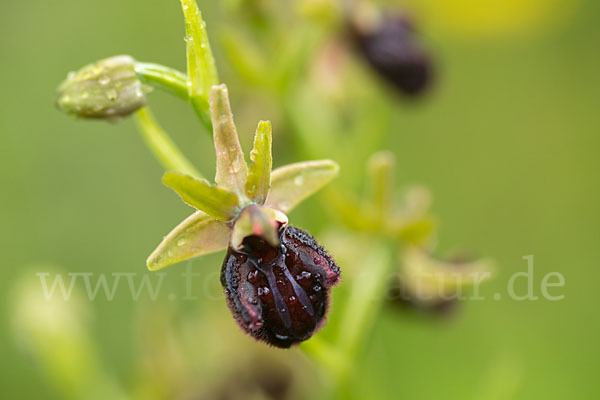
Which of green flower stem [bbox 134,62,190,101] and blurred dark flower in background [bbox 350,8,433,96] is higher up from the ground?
blurred dark flower in background [bbox 350,8,433,96]

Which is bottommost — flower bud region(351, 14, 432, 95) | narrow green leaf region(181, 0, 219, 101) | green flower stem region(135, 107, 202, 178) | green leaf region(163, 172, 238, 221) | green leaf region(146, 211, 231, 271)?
green leaf region(146, 211, 231, 271)

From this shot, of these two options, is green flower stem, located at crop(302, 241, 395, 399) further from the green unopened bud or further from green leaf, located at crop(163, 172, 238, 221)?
the green unopened bud

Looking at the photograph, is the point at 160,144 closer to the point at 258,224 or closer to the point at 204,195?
the point at 204,195

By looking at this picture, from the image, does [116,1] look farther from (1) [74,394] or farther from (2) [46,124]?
(1) [74,394]

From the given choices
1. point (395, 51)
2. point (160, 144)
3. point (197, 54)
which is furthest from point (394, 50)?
point (197, 54)

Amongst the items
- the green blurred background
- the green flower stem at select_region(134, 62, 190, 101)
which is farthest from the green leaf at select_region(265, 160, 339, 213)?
the green blurred background

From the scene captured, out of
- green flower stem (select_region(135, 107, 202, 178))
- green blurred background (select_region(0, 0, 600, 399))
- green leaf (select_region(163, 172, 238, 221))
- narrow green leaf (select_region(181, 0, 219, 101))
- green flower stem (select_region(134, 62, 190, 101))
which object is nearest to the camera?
green leaf (select_region(163, 172, 238, 221))
